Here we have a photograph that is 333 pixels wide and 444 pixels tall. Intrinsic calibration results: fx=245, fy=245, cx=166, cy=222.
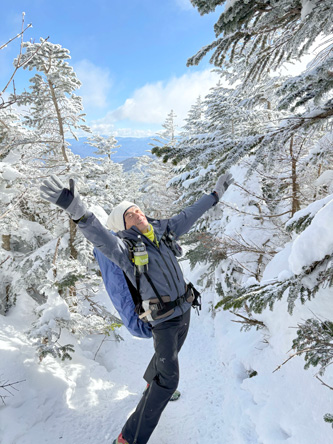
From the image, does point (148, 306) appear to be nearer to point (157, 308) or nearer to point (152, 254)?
point (157, 308)

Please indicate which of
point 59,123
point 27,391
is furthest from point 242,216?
point 59,123

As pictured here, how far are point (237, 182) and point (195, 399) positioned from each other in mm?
5380

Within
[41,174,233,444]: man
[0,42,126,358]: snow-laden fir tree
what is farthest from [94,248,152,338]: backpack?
[0,42,126,358]: snow-laden fir tree

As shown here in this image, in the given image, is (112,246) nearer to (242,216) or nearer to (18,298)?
(242,216)

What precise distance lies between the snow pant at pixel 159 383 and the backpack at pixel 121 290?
35cm

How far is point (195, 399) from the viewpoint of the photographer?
5.12 meters

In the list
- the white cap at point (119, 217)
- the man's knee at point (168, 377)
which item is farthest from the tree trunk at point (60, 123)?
the man's knee at point (168, 377)

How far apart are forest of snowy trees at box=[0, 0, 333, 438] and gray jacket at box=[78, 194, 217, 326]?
0.80 metres

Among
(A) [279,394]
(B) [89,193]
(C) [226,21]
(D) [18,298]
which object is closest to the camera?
(C) [226,21]

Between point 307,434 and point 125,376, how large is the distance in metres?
5.32

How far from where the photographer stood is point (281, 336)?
405 cm

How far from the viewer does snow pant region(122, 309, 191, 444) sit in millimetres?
3496

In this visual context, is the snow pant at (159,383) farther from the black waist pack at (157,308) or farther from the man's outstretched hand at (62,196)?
the man's outstretched hand at (62,196)

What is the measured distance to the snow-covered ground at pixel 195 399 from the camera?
3314 millimetres
